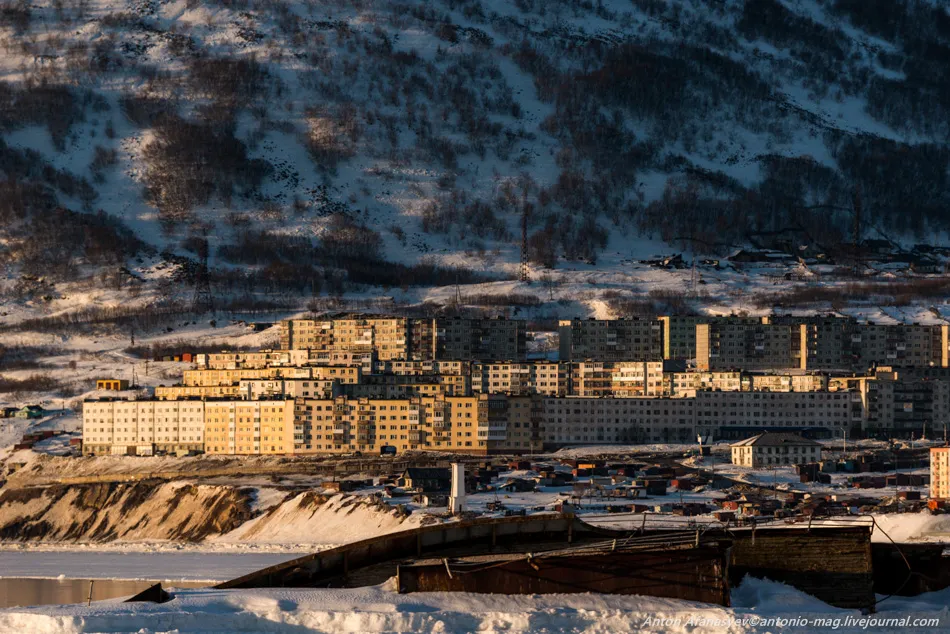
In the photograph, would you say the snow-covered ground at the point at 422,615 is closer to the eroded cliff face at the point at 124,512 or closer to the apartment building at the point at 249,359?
the eroded cliff face at the point at 124,512

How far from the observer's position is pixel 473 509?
91625 mm

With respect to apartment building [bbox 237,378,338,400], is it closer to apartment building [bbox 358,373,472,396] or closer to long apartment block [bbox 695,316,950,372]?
apartment building [bbox 358,373,472,396]

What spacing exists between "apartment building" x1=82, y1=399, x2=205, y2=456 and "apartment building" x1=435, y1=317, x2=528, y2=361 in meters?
31.3

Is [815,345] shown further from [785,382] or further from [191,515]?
[191,515]

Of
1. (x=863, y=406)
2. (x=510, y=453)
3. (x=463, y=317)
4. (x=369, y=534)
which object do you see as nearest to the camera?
(x=369, y=534)

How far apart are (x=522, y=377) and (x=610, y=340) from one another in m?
14.8

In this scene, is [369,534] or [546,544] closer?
[546,544]

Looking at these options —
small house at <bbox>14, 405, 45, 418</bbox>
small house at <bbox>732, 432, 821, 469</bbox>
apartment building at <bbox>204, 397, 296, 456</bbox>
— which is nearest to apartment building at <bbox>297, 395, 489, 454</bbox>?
apartment building at <bbox>204, 397, 296, 456</bbox>

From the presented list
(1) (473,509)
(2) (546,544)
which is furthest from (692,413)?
(2) (546,544)

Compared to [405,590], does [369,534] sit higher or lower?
lower

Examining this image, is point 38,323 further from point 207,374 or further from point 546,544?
point 546,544

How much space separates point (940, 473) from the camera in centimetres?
9212

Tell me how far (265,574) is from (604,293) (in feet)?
550

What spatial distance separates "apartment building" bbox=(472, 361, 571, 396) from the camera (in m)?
158
